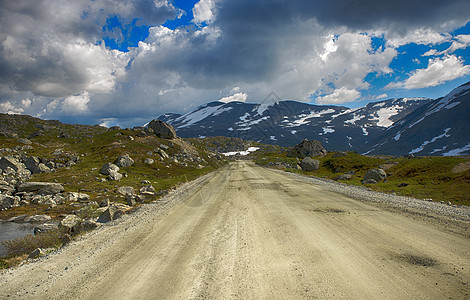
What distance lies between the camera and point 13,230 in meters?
14.3

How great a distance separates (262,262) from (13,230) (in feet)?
57.7

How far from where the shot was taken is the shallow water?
43.4 ft

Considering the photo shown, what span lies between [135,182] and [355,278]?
30958 millimetres

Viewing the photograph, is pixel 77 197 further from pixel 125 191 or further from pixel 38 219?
pixel 38 219

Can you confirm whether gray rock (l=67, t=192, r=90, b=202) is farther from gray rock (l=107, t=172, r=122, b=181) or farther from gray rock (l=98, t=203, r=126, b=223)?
gray rock (l=107, t=172, r=122, b=181)

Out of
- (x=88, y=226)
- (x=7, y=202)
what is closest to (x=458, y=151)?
(x=88, y=226)

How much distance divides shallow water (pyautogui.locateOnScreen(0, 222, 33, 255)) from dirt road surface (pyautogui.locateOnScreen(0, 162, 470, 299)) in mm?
7040

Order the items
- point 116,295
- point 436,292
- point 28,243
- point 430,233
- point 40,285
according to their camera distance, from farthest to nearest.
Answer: point 28,243, point 430,233, point 40,285, point 116,295, point 436,292

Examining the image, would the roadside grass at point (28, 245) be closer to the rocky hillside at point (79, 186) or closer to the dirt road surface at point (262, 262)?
the rocky hillside at point (79, 186)

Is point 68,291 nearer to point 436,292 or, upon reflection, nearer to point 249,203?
point 436,292

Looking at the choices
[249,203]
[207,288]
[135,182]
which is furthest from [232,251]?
[135,182]

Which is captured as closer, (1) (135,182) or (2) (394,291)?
(2) (394,291)

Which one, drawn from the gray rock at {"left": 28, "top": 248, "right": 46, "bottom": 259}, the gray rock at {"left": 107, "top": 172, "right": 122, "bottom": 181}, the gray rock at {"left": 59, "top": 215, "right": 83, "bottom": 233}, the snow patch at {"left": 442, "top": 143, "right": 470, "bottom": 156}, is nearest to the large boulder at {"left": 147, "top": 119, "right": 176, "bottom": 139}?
the gray rock at {"left": 107, "top": 172, "right": 122, "bottom": 181}

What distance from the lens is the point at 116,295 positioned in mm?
5289
